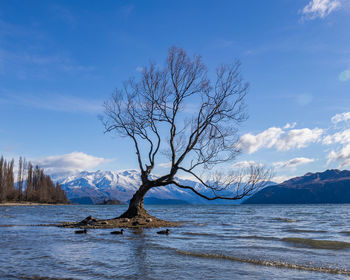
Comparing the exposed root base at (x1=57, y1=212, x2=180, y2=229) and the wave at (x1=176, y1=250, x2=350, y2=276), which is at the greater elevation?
the exposed root base at (x1=57, y1=212, x2=180, y2=229)

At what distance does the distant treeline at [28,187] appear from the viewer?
124875 millimetres

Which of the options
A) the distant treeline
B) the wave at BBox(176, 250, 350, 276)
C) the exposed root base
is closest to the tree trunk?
the exposed root base

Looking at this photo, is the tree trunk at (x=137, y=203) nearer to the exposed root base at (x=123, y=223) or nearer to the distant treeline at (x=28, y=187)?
the exposed root base at (x=123, y=223)

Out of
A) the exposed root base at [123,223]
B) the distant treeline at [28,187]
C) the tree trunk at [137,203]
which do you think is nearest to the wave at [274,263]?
the exposed root base at [123,223]

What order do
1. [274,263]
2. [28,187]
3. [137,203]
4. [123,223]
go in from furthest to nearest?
[28,187]
[137,203]
[123,223]
[274,263]

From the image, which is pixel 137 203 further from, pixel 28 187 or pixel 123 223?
pixel 28 187

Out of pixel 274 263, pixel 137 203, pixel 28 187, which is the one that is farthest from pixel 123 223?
pixel 28 187

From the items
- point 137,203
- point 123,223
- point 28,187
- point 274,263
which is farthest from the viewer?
point 28,187

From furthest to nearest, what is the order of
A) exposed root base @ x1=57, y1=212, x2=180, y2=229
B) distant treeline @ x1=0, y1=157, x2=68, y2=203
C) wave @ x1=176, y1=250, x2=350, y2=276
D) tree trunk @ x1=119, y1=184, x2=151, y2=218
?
distant treeline @ x1=0, y1=157, x2=68, y2=203 < tree trunk @ x1=119, y1=184, x2=151, y2=218 < exposed root base @ x1=57, y1=212, x2=180, y2=229 < wave @ x1=176, y1=250, x2=350, y2=276

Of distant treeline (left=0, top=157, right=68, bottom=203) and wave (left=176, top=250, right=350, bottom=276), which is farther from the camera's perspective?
distant treeline (left=0, top=157, right=68, bottom=203)

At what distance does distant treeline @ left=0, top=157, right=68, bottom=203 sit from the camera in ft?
410

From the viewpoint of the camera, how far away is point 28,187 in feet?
478

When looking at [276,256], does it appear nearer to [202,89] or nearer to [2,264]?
[2,264]

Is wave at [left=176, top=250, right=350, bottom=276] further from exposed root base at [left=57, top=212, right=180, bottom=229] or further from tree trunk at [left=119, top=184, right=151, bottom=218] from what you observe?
tree trunk at [left=119, top=184, right=151, bottom=218]
